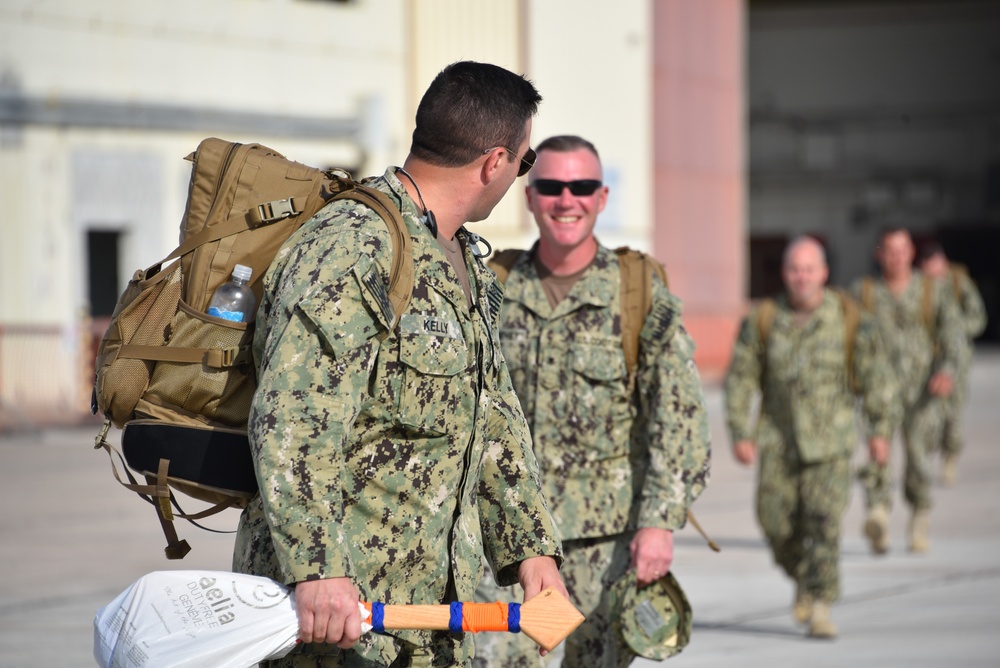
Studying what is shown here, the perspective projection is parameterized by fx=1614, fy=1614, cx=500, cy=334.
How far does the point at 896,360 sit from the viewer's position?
1159 cm

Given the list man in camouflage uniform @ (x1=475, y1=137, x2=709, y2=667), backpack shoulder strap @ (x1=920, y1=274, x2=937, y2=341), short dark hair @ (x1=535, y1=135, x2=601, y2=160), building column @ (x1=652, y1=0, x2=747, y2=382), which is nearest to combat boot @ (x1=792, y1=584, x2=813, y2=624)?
man in camouflage uniform @ (x1=475, y1=137, x2=709, y2=667)

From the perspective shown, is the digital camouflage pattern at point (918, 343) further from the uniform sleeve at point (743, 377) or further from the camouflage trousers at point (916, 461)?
the uniform sleeve at point (743, 377)

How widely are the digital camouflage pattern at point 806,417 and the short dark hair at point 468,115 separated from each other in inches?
193

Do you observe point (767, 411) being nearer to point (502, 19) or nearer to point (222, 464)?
point (222, 464)

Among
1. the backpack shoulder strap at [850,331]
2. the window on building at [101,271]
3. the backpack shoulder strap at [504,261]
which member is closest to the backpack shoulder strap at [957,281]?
the backpack shoulder strap at [850,331]

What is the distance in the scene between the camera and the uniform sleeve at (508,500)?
146 inches

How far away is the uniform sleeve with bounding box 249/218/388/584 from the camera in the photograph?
122 inches

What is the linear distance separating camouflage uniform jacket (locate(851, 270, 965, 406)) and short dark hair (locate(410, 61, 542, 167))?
845cm

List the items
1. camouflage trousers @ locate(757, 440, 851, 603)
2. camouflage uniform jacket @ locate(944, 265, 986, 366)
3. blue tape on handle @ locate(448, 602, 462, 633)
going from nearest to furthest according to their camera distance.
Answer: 1. blue tape on handle @ locate(448, 602, 462, 633)
2. camouflage trousers @ locate(757, 440, 851, 603)
3. camouflage uniform jacket @ locate(944, 265, 986, 366)

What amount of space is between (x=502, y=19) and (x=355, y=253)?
2137cm

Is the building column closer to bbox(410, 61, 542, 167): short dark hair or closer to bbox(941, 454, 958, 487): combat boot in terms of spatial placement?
bbox(941, 454, 958, 487): combat boot

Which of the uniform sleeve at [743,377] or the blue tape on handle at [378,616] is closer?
the blue tape on handle at [378,616]

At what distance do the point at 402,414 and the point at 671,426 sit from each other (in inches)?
72.1

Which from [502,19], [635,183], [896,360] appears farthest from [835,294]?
[635,183]
